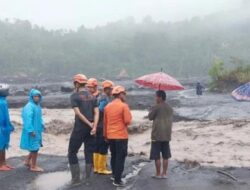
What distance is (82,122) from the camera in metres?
7.87

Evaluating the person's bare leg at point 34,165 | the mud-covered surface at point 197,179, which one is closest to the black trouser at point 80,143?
the mud-covered surface at point 197,179

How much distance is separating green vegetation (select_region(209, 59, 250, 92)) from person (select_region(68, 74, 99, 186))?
130ft

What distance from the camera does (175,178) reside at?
330 inches

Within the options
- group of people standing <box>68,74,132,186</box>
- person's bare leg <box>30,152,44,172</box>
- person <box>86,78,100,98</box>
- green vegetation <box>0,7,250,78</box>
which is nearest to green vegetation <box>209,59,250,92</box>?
person's bare leg <box>30,152,44,172</box>

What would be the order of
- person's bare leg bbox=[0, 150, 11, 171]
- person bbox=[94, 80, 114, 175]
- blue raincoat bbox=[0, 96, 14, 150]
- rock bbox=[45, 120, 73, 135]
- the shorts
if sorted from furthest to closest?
1. rock bbox=[45, 120, 73, 135]
2. person's bare leg bbox=[0, 150, 11, 171]
3. blue raincoat bbox=[0, 96, 14, 150]
4. person bbox=[94, 80, 114, 175]
5. the shorts

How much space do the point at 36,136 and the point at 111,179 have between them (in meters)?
1.67

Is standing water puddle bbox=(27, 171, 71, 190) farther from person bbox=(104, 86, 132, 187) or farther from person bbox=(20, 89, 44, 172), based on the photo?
person bbox=(104, 86, 132, 187)

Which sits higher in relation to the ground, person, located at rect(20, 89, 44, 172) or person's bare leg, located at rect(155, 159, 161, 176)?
person, located at rect(20, 89, 44, 172)

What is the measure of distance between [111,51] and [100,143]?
119230 mm

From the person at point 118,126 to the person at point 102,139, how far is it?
49cm

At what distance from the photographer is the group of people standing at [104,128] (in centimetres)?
786

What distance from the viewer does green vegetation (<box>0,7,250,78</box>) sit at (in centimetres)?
11156

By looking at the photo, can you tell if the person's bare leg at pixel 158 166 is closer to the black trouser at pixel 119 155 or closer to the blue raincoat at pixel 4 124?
the black trouser at pixel 119 155

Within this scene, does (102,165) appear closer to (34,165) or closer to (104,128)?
(104,128)
